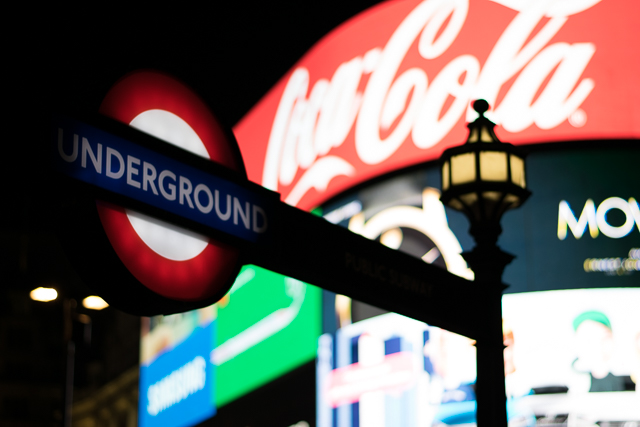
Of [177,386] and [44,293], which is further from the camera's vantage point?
[177,386]

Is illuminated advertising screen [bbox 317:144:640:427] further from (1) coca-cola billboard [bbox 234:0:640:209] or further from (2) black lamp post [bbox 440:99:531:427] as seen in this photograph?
(2) black lamp post [bbox 440:99:531:427]

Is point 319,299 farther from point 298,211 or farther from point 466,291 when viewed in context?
point 298,211

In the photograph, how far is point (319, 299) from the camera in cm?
1788

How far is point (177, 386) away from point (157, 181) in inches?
868

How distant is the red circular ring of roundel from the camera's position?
355cm

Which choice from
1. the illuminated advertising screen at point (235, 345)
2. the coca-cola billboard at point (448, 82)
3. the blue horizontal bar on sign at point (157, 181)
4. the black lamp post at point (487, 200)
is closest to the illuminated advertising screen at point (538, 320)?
the coca-cola billboard at point (448, 82)

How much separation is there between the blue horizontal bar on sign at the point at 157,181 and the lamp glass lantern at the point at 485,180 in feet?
6.26

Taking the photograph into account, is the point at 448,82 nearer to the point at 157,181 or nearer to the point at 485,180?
the point at 485,180

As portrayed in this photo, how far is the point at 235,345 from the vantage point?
69.1 feet

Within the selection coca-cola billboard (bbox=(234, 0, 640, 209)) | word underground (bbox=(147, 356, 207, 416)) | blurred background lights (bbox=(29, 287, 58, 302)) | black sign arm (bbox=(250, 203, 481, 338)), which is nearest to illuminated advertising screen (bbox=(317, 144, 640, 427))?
coca-cola billboard (bbox=(234, 0, 640, 209))

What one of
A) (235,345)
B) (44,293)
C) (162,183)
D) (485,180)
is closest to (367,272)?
(485,180)

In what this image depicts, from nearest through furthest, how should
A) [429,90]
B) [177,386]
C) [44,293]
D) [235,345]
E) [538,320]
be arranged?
[44,293] < [538,320] < [429,90] < [235,345] < [177,386]

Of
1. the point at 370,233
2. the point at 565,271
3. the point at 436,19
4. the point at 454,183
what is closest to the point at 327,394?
the point at 370,233

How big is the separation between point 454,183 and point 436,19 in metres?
11.2
